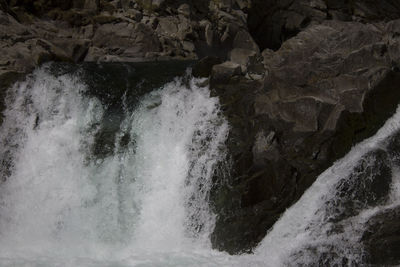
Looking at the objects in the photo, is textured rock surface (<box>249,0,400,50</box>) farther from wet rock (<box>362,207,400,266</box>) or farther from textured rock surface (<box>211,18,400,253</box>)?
wet rock (<box>362,207,400,266</box>)

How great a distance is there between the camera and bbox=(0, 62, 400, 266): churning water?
936 cm

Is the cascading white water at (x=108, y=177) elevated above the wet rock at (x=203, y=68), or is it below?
below

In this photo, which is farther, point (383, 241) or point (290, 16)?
point (290, 16)

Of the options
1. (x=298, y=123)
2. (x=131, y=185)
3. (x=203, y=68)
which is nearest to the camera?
(x=298, y=123)

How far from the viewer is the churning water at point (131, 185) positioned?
368 inches

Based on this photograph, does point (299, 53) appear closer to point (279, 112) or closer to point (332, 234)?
point (279, 112)

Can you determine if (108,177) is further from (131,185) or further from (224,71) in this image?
(224,71)

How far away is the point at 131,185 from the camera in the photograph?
11.0m

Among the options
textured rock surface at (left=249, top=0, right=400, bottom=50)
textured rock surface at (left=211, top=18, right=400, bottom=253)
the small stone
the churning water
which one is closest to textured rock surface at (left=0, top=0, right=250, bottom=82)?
the small stone

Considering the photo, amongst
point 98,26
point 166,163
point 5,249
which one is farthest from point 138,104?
point 98,26

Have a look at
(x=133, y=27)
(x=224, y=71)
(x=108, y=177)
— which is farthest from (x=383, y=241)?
(x=133, y=27)

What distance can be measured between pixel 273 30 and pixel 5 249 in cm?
1935

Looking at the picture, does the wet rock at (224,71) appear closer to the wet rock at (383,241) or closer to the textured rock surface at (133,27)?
the wet rock at (383,241)

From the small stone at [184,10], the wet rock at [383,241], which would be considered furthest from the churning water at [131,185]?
the small stone at [184,10]
